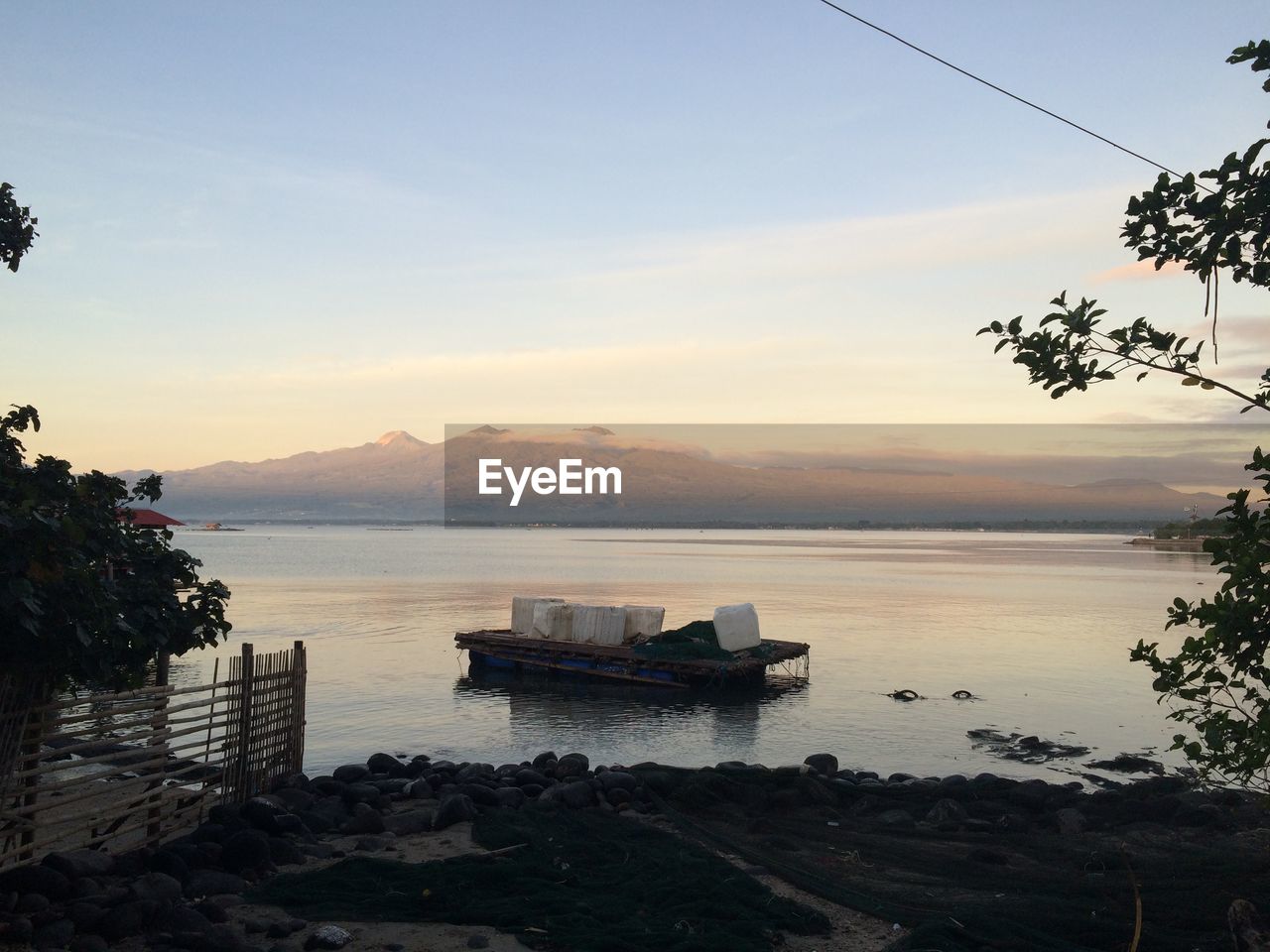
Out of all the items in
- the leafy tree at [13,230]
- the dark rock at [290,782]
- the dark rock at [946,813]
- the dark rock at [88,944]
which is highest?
the leafy tree at [13,230]

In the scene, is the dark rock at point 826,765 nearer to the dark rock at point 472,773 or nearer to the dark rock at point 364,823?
the dark rock at point 472,773

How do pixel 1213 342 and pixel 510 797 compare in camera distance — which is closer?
pixel 1213 342

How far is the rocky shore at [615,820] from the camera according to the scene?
9.19 metres

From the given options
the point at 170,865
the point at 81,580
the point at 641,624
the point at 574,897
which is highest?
the point at 81,580

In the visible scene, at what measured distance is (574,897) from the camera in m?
10.4

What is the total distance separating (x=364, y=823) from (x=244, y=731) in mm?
2002

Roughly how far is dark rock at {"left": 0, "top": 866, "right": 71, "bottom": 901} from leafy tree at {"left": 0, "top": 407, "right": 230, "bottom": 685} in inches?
67.1

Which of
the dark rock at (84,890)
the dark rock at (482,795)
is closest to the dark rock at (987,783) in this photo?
the dark rock at (482,795)

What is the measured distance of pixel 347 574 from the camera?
10419 centimetres

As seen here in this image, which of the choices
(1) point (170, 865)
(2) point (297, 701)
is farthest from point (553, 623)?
(1) point (170, 865)

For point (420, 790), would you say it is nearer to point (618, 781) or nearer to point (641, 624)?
point (618, 781)

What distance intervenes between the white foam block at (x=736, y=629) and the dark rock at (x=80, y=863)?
2540 centimetres

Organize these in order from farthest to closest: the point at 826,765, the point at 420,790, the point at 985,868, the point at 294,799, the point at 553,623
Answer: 1. the point at 553,623
2. the point at 826,765
3. the point at 420,790
4. the point at 294,799
5. the point at 985,868

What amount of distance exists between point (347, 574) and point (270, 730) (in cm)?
9312
